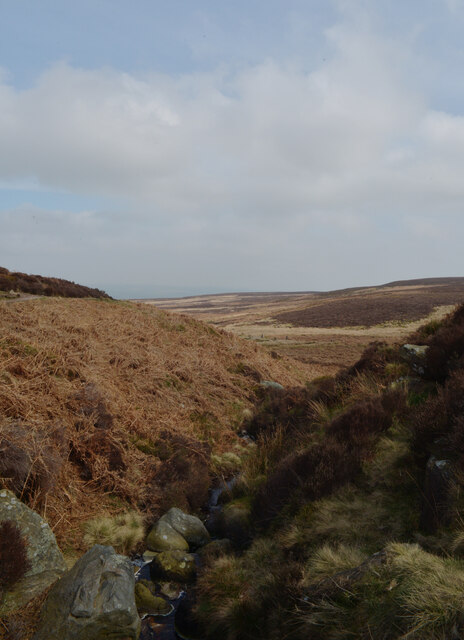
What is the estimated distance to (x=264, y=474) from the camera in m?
8.89

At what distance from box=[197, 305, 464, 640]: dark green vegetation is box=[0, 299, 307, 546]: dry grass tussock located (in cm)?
229

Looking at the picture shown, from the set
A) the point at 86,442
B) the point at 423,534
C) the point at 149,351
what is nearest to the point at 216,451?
the point at 86,442

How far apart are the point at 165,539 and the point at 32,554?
2.51 m

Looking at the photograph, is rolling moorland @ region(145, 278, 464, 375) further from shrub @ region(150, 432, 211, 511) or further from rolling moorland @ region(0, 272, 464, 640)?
shrub @ region(150, 432, 211, 511)

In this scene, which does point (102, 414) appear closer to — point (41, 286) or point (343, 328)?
point (41, 286)

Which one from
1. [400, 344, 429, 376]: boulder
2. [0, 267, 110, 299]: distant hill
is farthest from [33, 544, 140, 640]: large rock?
[0, 267, 110, 299]: distant hill

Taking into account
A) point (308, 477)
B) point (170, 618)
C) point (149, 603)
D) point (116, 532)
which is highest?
point (308, 477)

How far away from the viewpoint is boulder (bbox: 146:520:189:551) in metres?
6.89

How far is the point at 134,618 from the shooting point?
15.7ft

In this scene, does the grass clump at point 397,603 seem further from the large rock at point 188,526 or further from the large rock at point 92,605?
the large rock at point 188,526

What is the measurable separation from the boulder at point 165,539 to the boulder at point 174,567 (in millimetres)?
311

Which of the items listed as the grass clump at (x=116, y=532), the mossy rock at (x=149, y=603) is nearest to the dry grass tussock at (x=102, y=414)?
the grass clump at (x=116, y=532)

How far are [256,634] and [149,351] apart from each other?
11387 mm

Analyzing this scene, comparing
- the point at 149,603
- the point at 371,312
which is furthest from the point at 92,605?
the point at 371,312
